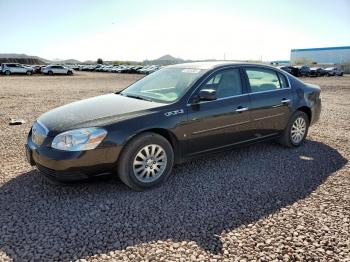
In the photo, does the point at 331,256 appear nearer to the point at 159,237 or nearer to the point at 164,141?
the point at 159,237

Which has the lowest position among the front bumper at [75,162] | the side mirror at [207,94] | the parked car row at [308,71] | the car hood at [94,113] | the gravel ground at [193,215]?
the gravel ground at [193,215]

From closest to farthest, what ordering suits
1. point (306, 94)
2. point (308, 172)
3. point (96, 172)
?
point (96, 172) → point (308, 172) → point (306, 94)

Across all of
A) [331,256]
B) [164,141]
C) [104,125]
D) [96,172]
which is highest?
[104,125]

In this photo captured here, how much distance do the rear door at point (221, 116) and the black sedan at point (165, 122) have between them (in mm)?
14

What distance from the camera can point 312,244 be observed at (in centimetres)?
308

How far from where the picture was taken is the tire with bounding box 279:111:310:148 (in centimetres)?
593

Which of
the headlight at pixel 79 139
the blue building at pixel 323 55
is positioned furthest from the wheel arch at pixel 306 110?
the blue building at pixel 323 55

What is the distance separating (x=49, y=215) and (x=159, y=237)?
50.3 inches

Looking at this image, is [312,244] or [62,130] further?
[62,130]

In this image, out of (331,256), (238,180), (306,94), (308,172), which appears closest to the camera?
(331,256)

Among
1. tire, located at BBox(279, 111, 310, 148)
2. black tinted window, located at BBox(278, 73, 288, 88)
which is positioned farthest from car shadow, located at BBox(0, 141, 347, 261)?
black tinted window, located at BBox(278, 73, 288, 88)

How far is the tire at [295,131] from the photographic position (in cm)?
593

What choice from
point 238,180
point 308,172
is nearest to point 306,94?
point 308,172

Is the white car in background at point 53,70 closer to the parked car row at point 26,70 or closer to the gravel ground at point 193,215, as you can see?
the parked car row at point 26,70
